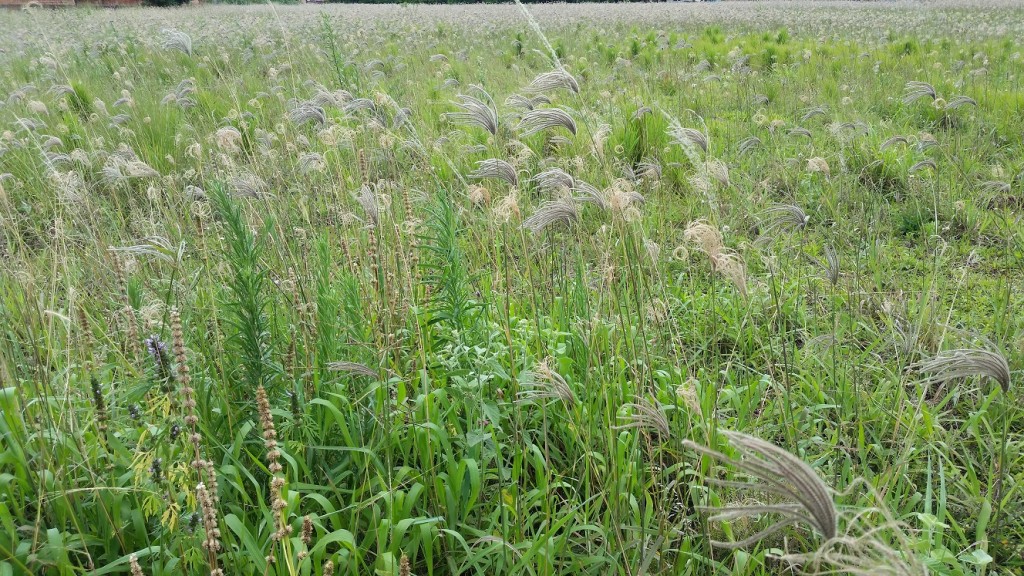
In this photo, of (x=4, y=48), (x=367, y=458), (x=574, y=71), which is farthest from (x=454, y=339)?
(x=4, y=48)

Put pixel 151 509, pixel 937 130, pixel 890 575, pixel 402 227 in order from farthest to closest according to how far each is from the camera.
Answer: pixel 937 130
pixel 402 227
pixel 151 509
pixel 890 575

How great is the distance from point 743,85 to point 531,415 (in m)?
5.83

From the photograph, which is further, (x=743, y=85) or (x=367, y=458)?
(x=743, y=85)

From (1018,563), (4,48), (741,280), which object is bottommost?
(1018,563)

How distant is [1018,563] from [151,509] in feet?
7.49

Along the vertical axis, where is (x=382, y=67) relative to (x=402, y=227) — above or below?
above

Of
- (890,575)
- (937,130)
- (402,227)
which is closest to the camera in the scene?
(890,575)

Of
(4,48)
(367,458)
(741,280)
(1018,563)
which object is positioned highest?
(4,48)

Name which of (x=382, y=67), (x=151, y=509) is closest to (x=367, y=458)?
(x=151, y=509)

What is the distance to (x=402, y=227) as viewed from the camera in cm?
338

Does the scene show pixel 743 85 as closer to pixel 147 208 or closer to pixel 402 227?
pixel 402 227

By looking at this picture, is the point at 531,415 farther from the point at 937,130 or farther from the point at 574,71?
the point at 574,71

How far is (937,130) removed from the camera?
5664mm

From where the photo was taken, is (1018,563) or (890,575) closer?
(890,575)
